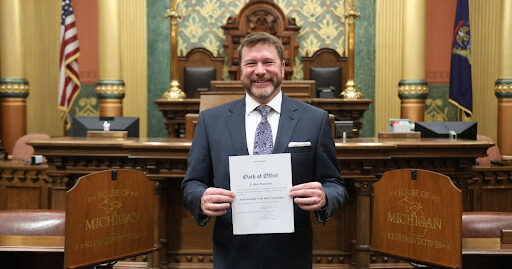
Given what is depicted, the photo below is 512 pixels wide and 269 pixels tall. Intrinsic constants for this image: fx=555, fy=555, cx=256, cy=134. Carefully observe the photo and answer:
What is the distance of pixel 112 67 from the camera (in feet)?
28.2

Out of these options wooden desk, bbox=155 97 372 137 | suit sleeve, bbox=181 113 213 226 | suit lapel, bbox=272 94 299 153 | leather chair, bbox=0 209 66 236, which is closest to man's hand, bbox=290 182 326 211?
suit lapel, bbox=272 94 299 153

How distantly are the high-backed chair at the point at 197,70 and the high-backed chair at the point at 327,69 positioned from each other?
1.49 metres

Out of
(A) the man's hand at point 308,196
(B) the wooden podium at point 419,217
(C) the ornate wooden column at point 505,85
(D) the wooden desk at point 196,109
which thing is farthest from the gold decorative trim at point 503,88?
(A) the man's hand at point 308,196

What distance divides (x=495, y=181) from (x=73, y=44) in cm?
606

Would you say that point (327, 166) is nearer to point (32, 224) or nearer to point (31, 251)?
point (31, 251)

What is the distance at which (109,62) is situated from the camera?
8602mm

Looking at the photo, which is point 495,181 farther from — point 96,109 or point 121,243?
point 96,109

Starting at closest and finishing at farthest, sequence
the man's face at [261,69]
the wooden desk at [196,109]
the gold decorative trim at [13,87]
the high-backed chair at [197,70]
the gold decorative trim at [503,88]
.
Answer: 1. the man's face at [261,69]
2. the wooden desk at [196,109]
3. the gold decorative trim at [503,88]
4. the gold decorative trim at [13,87]
5. the high-backed chair at [197,70]

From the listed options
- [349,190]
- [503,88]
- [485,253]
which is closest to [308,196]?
[485,253]

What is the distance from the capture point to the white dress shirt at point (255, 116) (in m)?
2.10

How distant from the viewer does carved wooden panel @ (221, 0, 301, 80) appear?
918 centimetres

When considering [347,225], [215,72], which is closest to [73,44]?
[215,72]

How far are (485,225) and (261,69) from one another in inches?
64.0

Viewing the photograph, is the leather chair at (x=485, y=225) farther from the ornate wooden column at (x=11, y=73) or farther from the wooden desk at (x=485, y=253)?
the ornate wooden column at (x=11, y=73)
